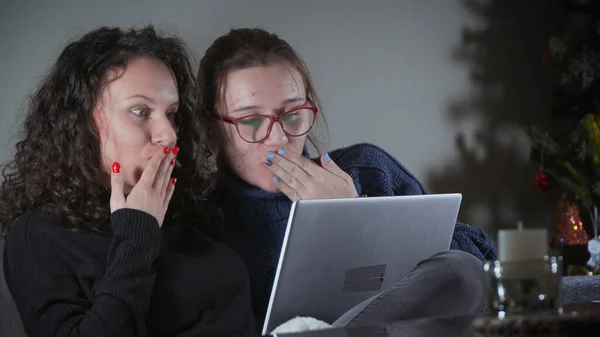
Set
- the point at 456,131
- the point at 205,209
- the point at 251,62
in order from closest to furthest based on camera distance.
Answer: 1. the point at 205,209
2. the point at 251,62
3. the point at 456,131

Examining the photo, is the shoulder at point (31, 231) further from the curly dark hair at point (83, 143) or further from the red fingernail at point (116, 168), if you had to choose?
the red fingernail at point (116, 168)

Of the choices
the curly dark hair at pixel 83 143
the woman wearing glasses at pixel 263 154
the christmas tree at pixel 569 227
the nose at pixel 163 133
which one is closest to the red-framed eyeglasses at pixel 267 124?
the woman wearing glasses at pixel 263 154

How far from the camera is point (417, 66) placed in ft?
11.4

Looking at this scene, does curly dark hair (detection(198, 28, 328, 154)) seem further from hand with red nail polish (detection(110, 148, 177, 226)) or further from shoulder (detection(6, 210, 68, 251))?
shoulder (detection(6, 210, 68, 251))

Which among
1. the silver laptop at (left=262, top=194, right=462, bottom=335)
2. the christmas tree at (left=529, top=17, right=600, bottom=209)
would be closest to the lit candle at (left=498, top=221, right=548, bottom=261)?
the silver laptop at (left=262, top=194, right=462, bottom=335)

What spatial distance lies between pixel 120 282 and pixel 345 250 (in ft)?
1.20

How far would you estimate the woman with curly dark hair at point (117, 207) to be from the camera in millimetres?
1356

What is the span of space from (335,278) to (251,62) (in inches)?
25.4

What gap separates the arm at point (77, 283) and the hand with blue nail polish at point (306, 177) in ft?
1.35

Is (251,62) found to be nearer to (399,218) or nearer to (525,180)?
(399,218)

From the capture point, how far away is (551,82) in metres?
4.02

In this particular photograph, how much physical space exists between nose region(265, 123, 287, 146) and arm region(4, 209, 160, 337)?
43 centimetres

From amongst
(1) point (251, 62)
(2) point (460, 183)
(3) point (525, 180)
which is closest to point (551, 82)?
(3) point (525, 180)

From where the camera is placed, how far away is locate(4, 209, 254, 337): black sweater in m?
1.33
